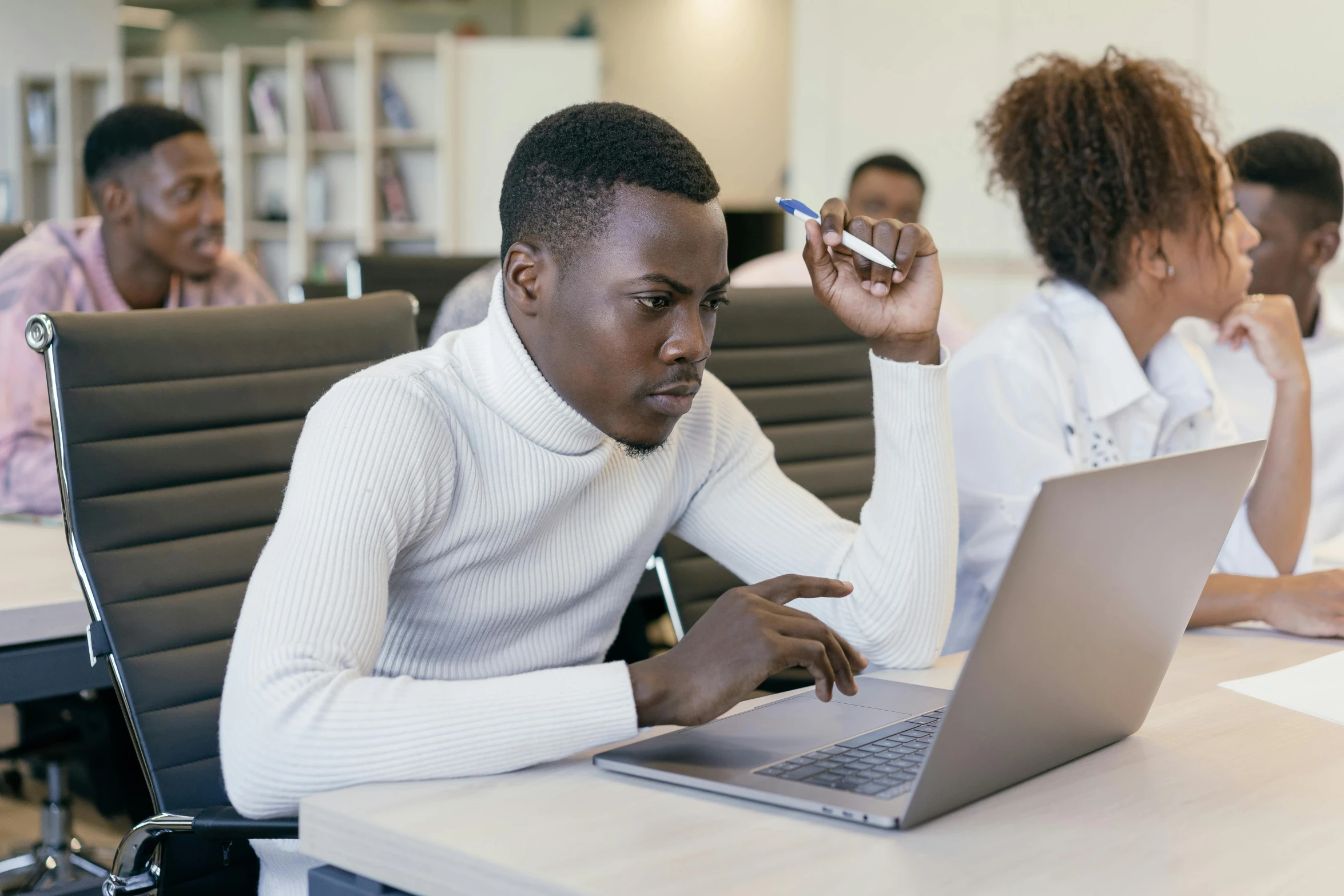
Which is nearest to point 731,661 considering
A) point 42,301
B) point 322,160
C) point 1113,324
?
point 1113,324

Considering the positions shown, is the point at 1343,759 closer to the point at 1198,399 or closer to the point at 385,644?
the point at 385,644

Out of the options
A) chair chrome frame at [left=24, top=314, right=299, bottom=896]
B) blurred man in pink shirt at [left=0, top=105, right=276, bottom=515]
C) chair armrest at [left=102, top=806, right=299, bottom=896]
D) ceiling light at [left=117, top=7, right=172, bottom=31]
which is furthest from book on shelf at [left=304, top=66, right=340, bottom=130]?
chair armrest at [left=102, top=806, right=299, bottom=896]

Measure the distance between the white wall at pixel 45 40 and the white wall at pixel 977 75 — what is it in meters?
4.33

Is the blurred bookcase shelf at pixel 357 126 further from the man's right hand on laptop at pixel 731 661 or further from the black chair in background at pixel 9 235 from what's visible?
the man's right hand on laptop at pixel 731 661

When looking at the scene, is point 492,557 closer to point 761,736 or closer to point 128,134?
point 761,736

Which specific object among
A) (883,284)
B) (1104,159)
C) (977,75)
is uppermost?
(977,75)

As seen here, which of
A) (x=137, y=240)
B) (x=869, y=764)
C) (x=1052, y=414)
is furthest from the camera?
(x=137, y=240)

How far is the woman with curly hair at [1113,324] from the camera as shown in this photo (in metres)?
1.66

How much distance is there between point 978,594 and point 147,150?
7.13ft

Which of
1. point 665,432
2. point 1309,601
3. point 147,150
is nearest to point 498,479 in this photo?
point 665,432

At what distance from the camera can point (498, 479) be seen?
1139 millimetres

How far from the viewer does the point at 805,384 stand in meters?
1.95

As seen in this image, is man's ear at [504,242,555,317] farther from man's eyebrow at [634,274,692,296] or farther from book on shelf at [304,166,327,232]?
book on shelf at [304,166,327,232]

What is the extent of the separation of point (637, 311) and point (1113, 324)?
0.91 metres
